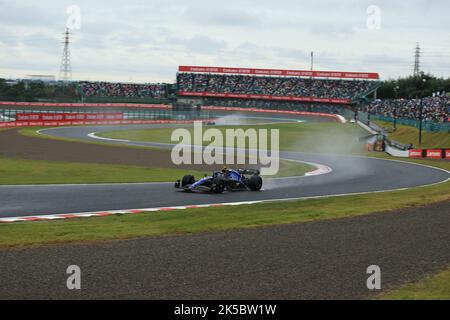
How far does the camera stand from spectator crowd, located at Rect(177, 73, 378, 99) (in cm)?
10750

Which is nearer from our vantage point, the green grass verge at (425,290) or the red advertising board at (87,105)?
the green grass verge at (425,290)

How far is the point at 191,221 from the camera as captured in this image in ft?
47.9

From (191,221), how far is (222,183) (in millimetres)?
6828

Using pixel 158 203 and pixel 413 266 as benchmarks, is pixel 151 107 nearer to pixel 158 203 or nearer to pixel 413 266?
Answer: pixel 158 203

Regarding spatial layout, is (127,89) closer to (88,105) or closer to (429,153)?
(88,105)

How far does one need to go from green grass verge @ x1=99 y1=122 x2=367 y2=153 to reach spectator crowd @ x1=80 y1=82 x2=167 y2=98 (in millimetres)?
44856

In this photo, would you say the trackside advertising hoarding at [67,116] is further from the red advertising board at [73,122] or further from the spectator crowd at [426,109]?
the spectator crowd at [426,109]

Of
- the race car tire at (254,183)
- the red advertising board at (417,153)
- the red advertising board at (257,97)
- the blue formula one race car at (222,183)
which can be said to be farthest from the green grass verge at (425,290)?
the red advertising board at (257,97)

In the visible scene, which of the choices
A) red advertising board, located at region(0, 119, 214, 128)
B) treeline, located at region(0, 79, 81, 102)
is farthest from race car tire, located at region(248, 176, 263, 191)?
treeline, located at region(0, 79, 81, 102)

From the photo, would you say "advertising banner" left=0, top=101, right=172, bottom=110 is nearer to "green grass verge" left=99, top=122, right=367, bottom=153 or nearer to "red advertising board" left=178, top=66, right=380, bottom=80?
"red advertising board" left=178, top=66, right=380, bottom=80

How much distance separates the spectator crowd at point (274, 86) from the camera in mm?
107500

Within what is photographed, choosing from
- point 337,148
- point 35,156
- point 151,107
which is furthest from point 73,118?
point 35,156

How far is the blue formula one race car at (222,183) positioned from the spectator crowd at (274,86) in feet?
283

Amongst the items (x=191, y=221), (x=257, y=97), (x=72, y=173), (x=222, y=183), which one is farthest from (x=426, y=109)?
(x=191, y=221)
